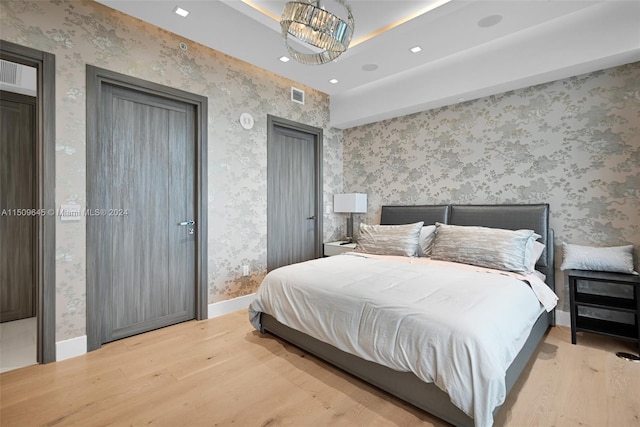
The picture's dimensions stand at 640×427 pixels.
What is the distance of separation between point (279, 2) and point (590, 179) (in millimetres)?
3291

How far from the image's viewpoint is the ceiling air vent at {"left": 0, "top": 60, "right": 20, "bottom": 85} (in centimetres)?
268

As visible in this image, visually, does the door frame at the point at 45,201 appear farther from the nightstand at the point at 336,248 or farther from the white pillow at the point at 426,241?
the white pillow at the point at 426,241

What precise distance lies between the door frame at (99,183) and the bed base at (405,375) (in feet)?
3.75

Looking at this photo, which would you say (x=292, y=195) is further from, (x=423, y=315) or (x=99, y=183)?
(x=423, y=315)

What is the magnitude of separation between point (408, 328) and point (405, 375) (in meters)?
0.31

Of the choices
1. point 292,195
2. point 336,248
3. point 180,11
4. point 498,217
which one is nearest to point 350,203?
point 336,248

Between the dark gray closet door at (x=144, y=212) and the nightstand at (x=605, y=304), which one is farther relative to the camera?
the dark gray closet door at (x=144, y=212)

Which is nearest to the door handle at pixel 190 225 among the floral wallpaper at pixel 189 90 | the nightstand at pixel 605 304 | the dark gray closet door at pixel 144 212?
the dark gray closet door at pixel 144 212

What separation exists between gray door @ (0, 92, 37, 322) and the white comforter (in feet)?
8.72

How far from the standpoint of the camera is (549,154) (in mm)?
3020

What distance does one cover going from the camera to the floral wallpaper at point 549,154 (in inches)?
105

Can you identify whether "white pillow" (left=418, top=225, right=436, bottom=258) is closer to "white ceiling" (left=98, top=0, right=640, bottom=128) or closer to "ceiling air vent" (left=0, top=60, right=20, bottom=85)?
"white ceiling" (left=98, top=0, right=640, bottom=128)

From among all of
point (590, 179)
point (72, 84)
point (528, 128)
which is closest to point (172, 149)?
point (72, 84)

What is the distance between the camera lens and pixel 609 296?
268cm
